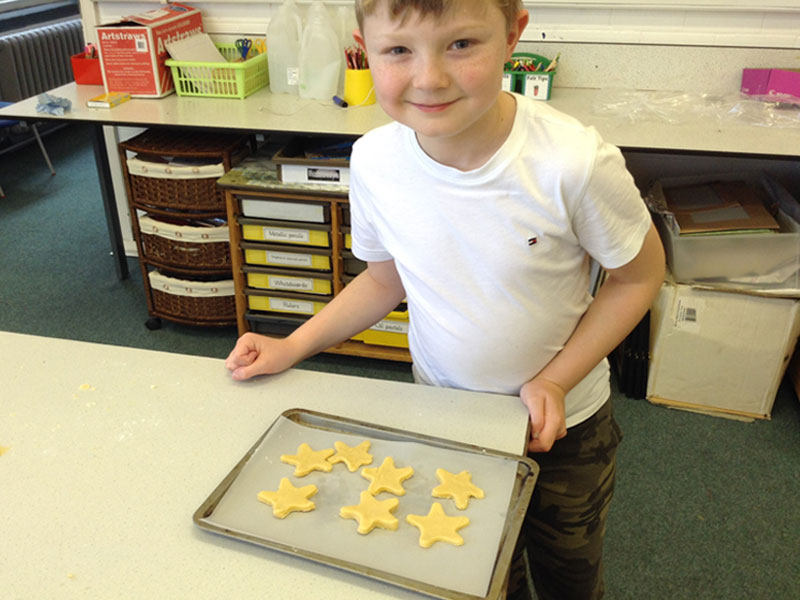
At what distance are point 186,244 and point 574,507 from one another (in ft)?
5.44

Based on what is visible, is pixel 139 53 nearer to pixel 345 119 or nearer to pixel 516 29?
pixel 345 119

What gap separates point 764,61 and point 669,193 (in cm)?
49

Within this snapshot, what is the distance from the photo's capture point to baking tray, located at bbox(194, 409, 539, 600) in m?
0.66

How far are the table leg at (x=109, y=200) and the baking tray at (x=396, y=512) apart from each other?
200 centimetres

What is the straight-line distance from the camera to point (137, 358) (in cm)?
100

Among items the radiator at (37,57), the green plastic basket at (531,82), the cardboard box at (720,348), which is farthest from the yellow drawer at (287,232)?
the radiator at (37,57)

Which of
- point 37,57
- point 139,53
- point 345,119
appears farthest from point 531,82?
point 37,57

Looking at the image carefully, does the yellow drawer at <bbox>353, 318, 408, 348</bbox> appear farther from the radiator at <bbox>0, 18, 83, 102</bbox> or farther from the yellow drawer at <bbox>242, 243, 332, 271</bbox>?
the radiator at <bbox>0, 18, 83, 102</bbox>

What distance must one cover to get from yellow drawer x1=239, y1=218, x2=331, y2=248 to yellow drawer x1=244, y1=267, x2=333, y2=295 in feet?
0.36

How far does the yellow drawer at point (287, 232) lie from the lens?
2.15m

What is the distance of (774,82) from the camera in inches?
84.0

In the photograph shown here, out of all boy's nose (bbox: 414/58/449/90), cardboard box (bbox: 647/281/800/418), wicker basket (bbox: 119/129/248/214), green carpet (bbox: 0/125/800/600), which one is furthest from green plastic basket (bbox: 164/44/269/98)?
boy's nose (bbox: 414/58/449/90)

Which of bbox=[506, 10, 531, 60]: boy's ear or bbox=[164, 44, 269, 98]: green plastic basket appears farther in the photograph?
bbox=[164, 44, 269, 98]: green plastic basket

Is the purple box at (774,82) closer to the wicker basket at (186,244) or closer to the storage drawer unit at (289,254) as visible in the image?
the storage drawer unit at (289,254)
